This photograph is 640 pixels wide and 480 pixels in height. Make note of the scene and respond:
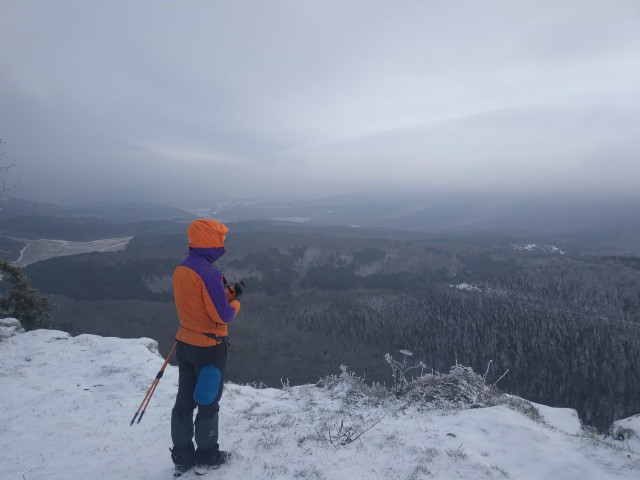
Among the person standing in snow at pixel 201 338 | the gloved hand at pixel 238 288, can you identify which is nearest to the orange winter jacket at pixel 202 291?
the person standing in snow at pixel 201 338

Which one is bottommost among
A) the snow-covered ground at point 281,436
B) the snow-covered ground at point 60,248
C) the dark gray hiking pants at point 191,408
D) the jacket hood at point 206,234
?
the snow-covered ground at point 60,248

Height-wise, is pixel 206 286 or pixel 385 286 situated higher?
pixel 206 286

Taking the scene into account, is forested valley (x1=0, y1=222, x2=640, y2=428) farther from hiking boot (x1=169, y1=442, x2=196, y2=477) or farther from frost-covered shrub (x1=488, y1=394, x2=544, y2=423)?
hiking boot (x1=169, y1=442, x2=196, y2=477)

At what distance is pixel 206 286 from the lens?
5.34 m

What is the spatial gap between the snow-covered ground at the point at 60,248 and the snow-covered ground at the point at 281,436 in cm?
12572

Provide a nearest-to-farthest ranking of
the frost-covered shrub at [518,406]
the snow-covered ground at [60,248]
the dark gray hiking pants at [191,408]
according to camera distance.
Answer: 1. the dark gray hiking pants at [191,408]
2. the frost-covered shrub at [518,406]
3. the snow-covered ground at [60,248]

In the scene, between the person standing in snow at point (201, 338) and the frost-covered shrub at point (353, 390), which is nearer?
the person standing in snow at point (201, 338)

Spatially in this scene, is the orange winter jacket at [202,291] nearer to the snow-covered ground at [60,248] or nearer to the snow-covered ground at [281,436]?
the snow-covered ground at [281,436]

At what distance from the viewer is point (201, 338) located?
557 cm

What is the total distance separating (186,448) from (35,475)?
259cm

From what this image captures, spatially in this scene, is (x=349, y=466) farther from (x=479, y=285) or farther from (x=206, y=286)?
(x=479, y=285)

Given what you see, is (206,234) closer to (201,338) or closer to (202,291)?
(202,291)

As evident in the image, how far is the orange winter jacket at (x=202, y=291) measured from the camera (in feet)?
17.6

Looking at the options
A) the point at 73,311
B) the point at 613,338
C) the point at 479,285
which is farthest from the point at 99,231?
the point at 613,338
